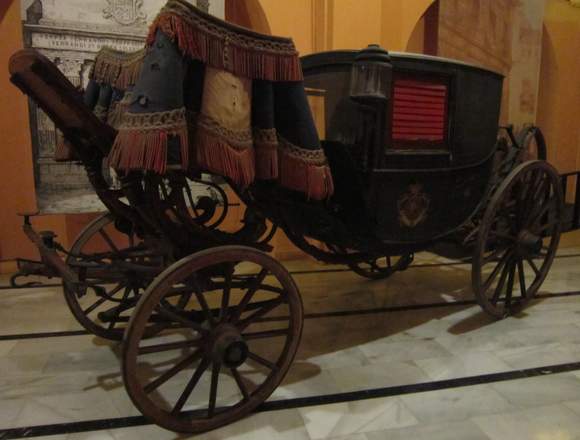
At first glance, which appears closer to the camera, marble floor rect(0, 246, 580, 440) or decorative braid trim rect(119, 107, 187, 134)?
decorative braid trim rect(119, 107, 187, 134)

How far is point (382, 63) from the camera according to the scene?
1923mm

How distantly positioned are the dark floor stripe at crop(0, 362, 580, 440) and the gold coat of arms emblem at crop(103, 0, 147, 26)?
285 cm

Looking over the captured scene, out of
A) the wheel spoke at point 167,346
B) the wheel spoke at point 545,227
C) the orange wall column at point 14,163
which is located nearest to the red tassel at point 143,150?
the wheel spoke at point 167,346

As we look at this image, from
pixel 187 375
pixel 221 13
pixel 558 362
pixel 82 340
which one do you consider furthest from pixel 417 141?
pixel 221 13

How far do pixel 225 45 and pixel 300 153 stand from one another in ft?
1.56

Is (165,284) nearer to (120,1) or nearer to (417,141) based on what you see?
(417,141)

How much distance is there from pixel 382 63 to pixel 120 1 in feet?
8.12

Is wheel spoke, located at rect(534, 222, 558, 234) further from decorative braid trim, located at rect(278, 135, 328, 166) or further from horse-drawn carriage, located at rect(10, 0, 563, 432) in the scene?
decorative braid trim, located at rect(278, 135, 328, 166)

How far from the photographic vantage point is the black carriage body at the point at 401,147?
2.21 metres

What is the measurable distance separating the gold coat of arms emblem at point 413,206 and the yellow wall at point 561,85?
11.6ft

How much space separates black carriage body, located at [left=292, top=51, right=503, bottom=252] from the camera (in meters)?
2.21

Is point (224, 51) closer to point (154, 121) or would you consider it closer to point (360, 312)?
point (154, 121)

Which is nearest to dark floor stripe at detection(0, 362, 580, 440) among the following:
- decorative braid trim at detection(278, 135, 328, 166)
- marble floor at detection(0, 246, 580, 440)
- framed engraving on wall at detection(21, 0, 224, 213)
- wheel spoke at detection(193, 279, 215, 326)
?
marble floor at detection(0, 246, 580, 440)

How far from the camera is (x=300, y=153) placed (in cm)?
184
